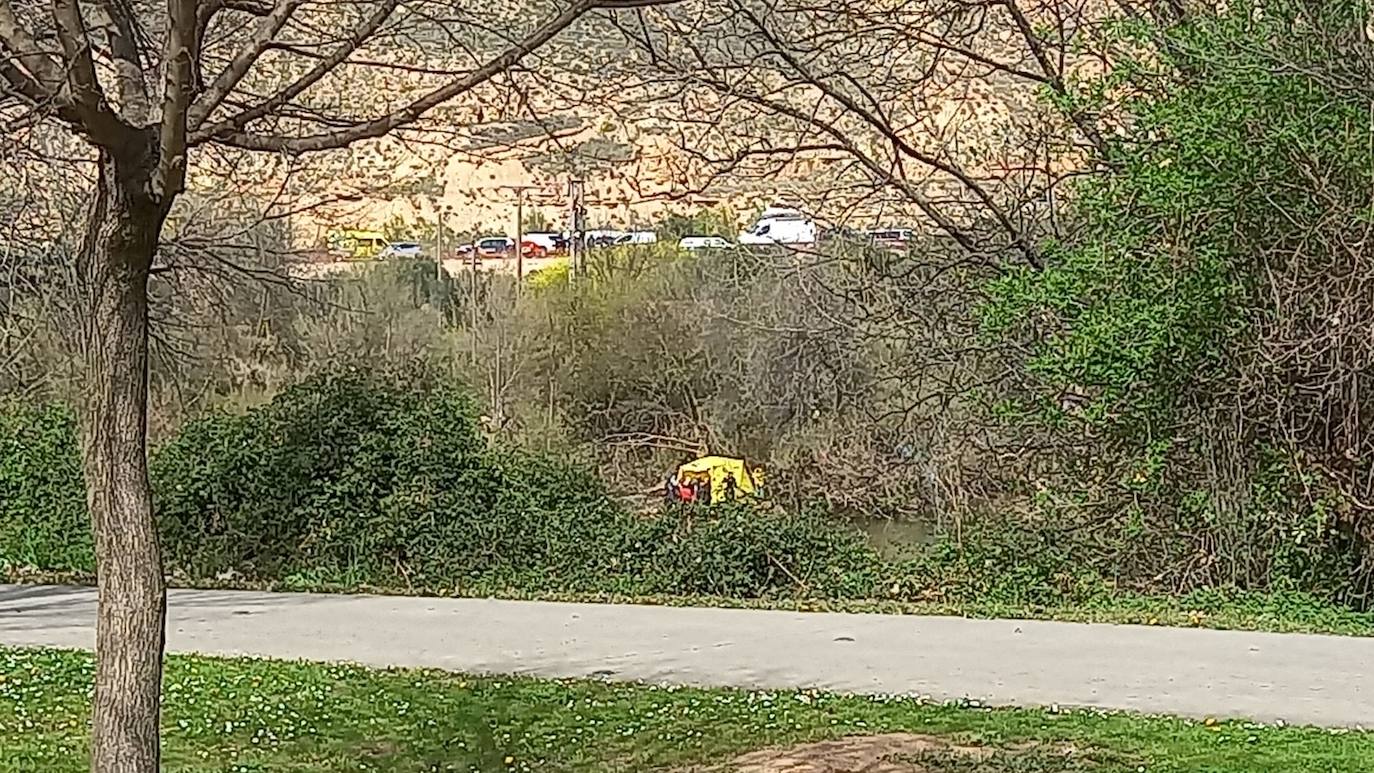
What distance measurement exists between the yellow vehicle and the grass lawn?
7860 millimetres

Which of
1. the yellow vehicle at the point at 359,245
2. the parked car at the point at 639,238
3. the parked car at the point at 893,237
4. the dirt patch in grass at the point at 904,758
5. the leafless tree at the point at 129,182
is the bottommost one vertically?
the dirt patch in grass at the point at 904,758

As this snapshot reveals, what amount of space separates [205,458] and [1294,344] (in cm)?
986

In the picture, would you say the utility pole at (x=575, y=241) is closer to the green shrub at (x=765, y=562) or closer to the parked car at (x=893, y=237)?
the parked car at (x=893, y=237)

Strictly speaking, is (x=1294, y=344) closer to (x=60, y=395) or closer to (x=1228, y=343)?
(x=1228, y=343)

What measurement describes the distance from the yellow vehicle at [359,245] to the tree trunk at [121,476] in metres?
11.6

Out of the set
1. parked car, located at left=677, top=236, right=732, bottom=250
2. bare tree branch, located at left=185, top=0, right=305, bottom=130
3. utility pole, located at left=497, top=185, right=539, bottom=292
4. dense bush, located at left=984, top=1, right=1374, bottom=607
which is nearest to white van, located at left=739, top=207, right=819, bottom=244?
dense bush, located at left=984, top=1, right=1374, bottom=607

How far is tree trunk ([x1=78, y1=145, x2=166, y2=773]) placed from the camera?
5613mm

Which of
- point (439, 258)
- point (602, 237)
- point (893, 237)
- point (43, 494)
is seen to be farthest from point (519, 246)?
point (893, 237)

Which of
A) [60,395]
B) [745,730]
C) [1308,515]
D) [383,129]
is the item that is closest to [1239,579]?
[1308,515]

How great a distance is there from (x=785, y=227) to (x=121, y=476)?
513 inches

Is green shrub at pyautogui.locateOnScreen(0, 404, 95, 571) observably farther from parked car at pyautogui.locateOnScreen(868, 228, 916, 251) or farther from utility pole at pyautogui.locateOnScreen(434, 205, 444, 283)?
utility pole at pyautogui.locateOnScreen(434, 205, 444, 283)

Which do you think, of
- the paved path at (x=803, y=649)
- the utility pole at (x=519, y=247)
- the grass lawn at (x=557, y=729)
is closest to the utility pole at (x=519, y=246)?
the utility pole at (x=519, y=247)

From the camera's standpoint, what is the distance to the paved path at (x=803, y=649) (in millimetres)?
10445

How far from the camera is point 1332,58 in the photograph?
13805 millimetres
